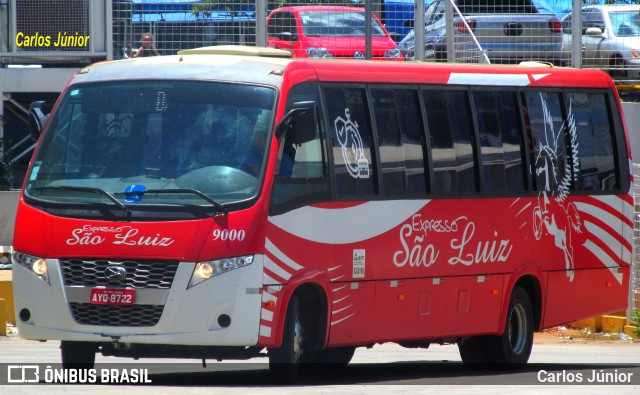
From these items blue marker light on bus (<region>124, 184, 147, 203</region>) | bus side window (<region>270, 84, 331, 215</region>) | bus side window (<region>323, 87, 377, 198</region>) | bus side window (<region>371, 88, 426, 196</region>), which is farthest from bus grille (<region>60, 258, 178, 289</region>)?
bus side window (<region>371, 88, 426, 196</region>)

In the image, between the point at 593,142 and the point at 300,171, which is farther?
the point at 593,142

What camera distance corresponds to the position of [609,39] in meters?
24.1

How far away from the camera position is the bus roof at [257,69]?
1191cm

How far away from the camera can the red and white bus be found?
36.4 feet

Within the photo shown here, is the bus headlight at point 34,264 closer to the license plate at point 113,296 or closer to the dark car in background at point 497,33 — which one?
the license plate at point 113,296

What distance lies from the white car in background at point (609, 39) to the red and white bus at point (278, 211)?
942cm

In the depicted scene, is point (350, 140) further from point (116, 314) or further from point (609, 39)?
point (609, 39)

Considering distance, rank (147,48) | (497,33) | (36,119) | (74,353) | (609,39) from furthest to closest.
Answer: (497,33) < (609,39) < (147,48) < (36,119) < (74,353)

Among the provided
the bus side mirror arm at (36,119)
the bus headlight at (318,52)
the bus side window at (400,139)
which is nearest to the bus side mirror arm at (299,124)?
the bus side window at (400,139)

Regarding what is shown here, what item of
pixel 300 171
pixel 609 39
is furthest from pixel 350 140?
pixel 609 39

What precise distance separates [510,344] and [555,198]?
170cm

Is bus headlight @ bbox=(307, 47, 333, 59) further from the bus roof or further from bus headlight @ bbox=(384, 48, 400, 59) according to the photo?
the bus roof

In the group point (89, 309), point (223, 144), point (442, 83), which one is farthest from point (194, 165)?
point (442, 83)

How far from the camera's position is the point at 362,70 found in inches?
517
